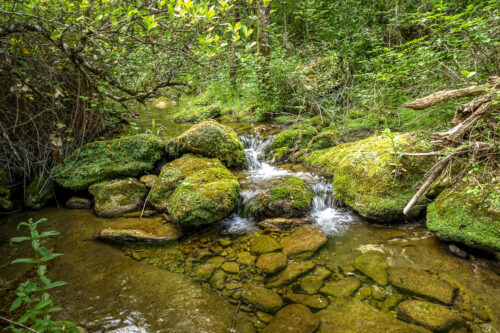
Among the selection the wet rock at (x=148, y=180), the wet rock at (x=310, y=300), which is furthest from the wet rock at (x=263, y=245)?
the wet rock at (x=148, y=180)

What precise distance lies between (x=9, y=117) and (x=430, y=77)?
8224 mm

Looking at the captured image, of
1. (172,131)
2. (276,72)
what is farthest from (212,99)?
(276,72)

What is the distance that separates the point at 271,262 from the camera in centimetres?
380

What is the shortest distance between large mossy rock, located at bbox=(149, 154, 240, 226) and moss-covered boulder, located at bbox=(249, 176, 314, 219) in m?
0.47

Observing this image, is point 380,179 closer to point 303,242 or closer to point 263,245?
point 303,242

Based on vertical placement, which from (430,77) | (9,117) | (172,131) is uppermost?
(430,77)

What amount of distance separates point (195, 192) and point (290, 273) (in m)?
2.18

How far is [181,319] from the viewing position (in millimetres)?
2889

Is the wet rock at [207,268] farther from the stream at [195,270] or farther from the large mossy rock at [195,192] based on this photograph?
the large mossy rock at [195,192]

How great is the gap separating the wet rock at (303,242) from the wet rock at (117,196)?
321 centimetres

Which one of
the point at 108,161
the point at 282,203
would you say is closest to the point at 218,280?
the point at 282,203

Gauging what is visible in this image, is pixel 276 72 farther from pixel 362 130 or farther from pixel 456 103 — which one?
pixel 456 103

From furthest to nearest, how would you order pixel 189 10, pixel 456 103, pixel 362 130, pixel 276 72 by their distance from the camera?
pixel 276 72, pixel 362 130, pixel 456 103, pixel 189 10

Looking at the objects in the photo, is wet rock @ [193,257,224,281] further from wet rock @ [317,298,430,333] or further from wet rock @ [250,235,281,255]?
wet rock @ [317,298,430,333]
